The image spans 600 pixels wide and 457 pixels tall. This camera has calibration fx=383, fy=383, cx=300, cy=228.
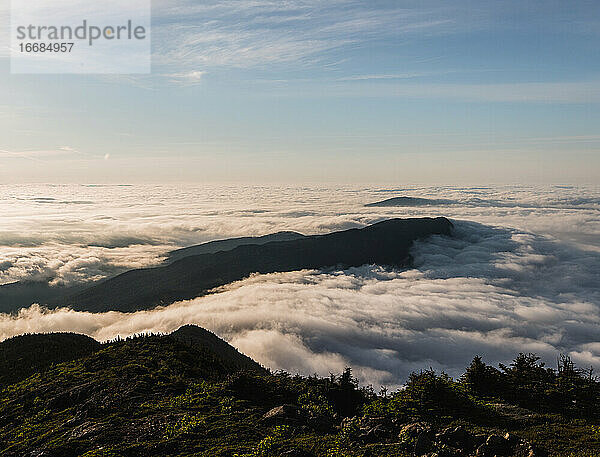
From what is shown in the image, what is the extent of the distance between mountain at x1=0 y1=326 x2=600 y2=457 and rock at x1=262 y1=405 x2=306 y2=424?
0.35 feet

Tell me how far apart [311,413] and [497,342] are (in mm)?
180350

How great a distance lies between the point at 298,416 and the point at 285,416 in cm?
107

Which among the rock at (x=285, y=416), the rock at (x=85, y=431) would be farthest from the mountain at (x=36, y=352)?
the rock at (x=285, y=416)

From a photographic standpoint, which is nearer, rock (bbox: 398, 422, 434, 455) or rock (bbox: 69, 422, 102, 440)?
rock (bbox: 398, 422, 434, 455)

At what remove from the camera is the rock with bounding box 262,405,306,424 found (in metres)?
29.7

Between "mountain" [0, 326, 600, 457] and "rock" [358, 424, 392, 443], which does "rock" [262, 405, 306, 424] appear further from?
"rock" [358, 424, 392, 443]

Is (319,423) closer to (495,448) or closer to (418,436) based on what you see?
(418,436)

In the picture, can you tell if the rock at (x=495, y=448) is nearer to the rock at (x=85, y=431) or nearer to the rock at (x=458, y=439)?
the rock at (x=458, y=439)

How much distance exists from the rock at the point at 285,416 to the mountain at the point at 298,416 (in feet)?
0.35

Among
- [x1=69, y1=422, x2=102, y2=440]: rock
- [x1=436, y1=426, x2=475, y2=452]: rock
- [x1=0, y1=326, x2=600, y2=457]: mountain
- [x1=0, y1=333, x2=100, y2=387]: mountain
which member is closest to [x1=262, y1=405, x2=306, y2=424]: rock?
[x1=0, y1=326, x2=600, y2=457]: mountain

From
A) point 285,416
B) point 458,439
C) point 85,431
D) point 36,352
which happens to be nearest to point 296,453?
point 285,416

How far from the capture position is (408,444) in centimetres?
2208

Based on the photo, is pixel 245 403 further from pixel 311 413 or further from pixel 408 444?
pixel 408 444

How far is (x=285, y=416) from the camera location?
30.4 meters
